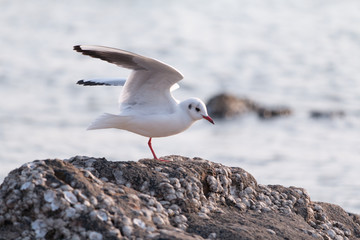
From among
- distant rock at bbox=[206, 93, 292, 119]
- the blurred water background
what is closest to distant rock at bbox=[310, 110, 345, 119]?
the blurred water background

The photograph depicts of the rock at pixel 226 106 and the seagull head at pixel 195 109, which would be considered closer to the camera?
the seagull head at pixel 195 109

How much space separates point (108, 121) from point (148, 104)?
56cm

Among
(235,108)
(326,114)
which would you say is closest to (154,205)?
(235,108)

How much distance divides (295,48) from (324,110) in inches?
226

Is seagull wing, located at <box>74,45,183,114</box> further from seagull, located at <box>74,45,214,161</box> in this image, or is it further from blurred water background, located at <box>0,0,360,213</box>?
blurred water background, located at <box>0,0,360,213</box>

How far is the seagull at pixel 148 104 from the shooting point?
6047 millimetres

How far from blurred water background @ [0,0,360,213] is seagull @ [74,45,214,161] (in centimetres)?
395

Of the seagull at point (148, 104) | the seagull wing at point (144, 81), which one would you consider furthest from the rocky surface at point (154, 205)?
the seagull wing at point (144, 81)

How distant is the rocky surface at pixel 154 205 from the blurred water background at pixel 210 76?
13.3 feet

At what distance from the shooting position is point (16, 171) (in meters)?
4.63

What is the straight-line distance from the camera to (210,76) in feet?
58.3

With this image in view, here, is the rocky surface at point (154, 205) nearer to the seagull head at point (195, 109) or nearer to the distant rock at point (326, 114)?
the seagull head at point (195, 109)

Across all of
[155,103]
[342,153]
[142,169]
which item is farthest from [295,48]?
[142,169]

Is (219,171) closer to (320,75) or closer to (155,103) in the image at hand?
(155,103)
